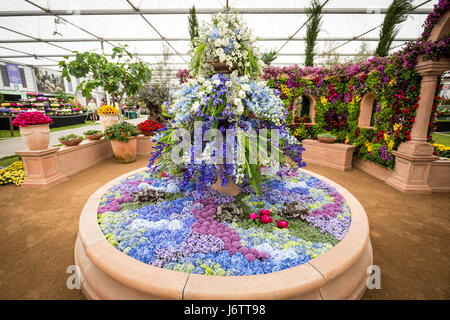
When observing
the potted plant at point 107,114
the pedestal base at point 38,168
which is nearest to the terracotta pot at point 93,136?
the potted plant at point 107,114

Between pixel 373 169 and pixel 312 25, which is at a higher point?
pixel 312 25

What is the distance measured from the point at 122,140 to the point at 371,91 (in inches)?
272

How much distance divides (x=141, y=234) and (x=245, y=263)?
3.27 feet

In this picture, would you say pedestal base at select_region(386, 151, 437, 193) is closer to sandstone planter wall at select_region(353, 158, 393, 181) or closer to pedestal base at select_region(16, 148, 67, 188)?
sandstone planter wall at select_region(353, 158, 393, 181)

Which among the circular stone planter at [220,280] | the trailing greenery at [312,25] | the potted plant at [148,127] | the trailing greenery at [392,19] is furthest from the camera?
the trailing greenery at [312,25]

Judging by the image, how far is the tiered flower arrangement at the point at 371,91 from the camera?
13.5 feet

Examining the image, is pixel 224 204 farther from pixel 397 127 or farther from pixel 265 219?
pixel 397 127

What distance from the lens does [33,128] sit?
4.06m

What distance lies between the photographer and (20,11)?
285 inches

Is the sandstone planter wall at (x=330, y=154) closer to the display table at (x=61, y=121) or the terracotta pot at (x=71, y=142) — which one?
the terracotta pot at (x=71, y=142)

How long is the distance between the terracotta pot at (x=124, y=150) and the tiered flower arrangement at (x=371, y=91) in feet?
Result: 16.4

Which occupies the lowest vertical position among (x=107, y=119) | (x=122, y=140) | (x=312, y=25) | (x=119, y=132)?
(x=122, y=140)

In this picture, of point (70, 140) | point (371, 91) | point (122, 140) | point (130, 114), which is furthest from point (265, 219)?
point (130, 114)
